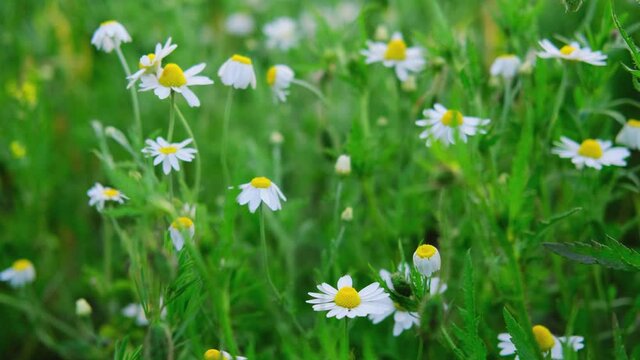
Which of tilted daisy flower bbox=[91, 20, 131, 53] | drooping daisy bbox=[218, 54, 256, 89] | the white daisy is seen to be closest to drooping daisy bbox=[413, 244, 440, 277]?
drooping daisy bbox=[218, 54, 256, 89]

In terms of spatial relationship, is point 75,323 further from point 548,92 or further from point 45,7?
point 548,92

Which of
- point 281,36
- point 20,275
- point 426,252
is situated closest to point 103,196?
point 20,275

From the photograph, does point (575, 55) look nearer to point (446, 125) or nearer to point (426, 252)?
point (446, 125)

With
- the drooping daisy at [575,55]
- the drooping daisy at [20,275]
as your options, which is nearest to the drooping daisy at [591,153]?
the drooping daisy at [575,55]

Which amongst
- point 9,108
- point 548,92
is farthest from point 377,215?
point 9,108

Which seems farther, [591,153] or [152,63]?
[591,153]

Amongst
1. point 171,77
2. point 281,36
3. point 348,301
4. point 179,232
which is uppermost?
point 171,77

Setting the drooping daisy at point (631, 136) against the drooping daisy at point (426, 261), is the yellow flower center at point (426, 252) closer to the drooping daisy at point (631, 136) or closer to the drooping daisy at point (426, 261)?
→ the drooping daisy at point (426, 261)
